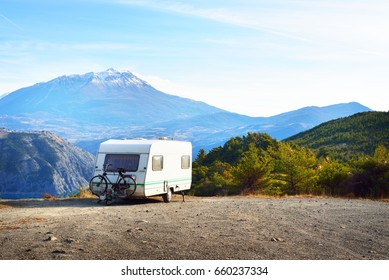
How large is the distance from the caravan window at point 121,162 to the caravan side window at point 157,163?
68 centimetres

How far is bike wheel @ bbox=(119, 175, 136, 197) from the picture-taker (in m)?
17.3

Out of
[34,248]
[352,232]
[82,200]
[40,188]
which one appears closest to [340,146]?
[82,200]

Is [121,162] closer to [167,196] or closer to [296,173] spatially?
[167,196]

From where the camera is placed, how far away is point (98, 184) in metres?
17.8

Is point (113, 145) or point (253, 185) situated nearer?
point (113, 145)

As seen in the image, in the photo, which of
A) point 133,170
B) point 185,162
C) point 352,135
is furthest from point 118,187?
point 352,135

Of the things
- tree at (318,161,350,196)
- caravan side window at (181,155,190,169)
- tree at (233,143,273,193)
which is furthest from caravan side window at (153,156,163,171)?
tree at (318,161,350,196)

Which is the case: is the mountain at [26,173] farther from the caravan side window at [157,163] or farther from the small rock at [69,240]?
the small rock at [69,240]

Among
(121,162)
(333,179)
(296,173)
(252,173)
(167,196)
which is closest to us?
(121,162)

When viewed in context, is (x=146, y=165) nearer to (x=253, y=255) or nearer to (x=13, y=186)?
(x=253, y=255)

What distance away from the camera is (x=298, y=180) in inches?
960

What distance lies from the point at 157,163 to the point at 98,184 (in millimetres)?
2292

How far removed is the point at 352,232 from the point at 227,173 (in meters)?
23.3

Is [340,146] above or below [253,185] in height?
above
